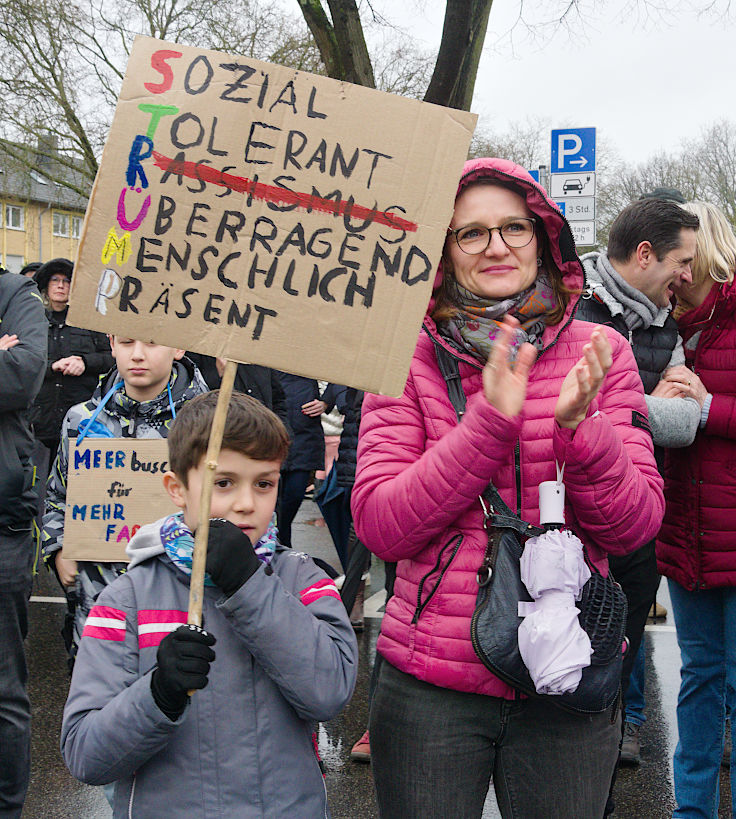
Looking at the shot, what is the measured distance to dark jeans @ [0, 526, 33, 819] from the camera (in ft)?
9.77

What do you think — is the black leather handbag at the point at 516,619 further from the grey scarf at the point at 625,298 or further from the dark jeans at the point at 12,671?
the dark jeans at the point at 12,671

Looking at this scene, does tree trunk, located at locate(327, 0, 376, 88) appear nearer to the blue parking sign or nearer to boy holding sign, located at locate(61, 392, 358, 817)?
the blue parking sign

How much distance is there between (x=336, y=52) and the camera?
825 cm

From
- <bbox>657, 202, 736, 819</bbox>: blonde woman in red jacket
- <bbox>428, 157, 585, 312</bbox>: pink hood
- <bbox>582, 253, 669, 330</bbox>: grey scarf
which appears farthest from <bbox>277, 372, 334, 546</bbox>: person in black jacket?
<bbox>428, 157, 585, 312</bbox>: pink hood

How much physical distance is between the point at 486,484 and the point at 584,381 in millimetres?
287

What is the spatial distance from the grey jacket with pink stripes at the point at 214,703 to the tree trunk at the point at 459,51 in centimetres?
673

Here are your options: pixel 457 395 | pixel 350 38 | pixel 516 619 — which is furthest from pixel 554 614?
pixel 350 38

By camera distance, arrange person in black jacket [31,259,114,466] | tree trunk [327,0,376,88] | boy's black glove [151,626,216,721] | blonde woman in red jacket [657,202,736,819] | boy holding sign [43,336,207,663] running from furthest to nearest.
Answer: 1. tree trunk [327,0,376,88]
2. person in black jacket [31,259,114,466]
3. blonde woman in red jacket [657,202,736,819]
4. boy holding sign [43,336,207,663]
5. boy's black glove [151,626,216,721]

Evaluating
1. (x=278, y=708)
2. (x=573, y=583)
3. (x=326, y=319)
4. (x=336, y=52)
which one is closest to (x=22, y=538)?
(x=278, y=708)

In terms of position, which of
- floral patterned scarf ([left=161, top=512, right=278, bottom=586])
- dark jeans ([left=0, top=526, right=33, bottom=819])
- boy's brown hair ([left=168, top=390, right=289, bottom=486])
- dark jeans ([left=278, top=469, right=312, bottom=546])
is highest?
boy's brown hair ([left=168, top=390, right=289, bottom=486])

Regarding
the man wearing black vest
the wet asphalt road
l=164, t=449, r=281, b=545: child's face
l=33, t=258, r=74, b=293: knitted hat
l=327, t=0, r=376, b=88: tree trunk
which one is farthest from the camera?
l=327, t=0, r=376, b=88: tree trunk

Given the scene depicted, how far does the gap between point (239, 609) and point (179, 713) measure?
0.69 ft

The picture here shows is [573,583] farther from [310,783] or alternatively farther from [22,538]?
[22,538]

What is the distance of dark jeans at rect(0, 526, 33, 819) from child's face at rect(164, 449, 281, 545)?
122 cm
